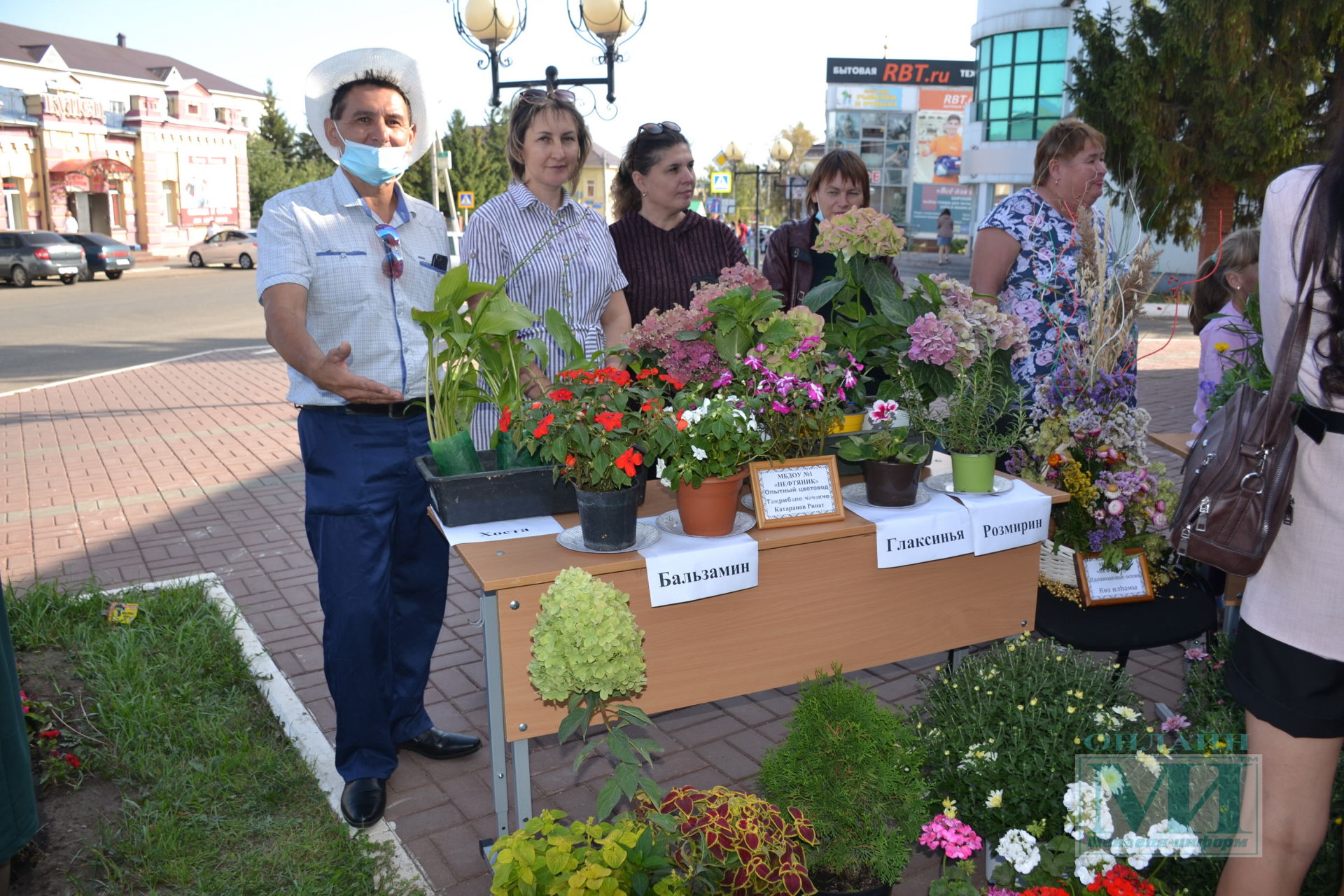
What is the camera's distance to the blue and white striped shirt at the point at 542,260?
3.29 metres

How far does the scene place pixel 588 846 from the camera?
174 centimetres

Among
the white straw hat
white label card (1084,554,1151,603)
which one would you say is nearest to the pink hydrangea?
white label card (1084,554,1151,603)

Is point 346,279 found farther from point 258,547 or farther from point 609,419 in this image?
point 258,547

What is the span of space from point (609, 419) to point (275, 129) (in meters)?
52.4

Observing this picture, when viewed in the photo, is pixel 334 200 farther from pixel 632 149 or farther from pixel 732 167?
pixel 732 167

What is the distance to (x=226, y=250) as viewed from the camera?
31.8 m

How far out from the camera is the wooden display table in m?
2.20

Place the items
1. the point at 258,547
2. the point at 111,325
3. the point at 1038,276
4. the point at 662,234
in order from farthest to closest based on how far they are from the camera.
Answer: the point at 111,325 < the point at 258,547 < the point at 662,234 < the point at 1038,276

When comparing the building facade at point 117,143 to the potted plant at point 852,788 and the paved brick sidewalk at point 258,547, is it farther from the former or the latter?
the potted plant at point 852,788

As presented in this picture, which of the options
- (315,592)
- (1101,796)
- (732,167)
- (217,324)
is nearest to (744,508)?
(1101,796)

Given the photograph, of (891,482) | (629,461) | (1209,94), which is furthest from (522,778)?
(1209,94)

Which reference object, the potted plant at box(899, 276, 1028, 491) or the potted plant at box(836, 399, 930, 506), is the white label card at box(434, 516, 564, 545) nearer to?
the potted plant at box(836, 399, 930, 506)

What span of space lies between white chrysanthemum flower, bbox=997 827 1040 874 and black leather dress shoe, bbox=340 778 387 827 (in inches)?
68.9

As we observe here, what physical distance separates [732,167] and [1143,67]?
1174 centimetres
